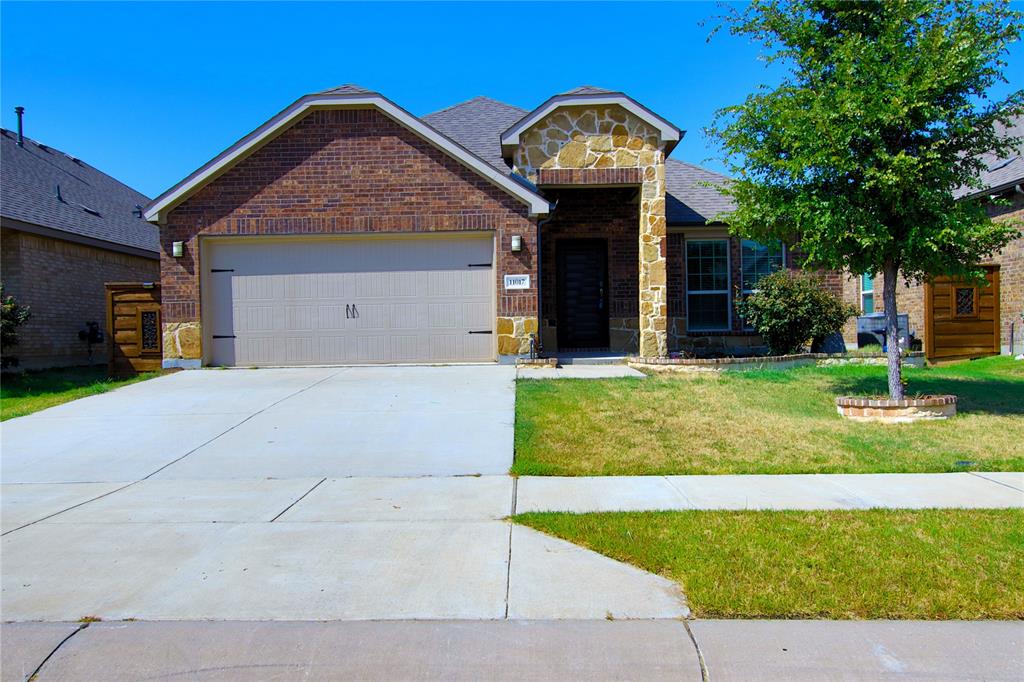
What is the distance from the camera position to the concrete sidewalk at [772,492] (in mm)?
5367

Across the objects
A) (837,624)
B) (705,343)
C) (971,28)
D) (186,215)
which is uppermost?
(971,28)

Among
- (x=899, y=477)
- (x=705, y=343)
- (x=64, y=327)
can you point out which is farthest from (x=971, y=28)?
(x=64, y=327)

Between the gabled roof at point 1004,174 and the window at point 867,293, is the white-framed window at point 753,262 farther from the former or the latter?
the gabled roof at point 1004,174

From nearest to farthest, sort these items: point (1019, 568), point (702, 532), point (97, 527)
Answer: point (1019, 568) → point (702, 532) → point (97, 527)

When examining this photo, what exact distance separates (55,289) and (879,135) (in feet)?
56.4

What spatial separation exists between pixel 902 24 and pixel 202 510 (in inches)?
358

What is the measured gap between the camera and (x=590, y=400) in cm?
960

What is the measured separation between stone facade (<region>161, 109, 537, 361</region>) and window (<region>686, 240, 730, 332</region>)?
197 inches

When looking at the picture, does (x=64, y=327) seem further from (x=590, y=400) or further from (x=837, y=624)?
(x=837, y=624)

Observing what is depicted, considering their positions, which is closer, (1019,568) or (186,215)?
(1019,568)

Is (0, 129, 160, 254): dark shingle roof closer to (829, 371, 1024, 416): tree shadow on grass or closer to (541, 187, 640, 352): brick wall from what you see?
(541, 187, 640, 352): brick wall

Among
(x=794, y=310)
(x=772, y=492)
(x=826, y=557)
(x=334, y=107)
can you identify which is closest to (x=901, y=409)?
(x=772, y=492)

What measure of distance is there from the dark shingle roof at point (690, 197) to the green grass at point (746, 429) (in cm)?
538

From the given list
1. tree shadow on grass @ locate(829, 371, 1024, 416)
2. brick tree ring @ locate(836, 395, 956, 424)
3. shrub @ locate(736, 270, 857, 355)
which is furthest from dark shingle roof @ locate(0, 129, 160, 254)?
tree shadow on grass @ locate(829, 371, 1024, 416)
